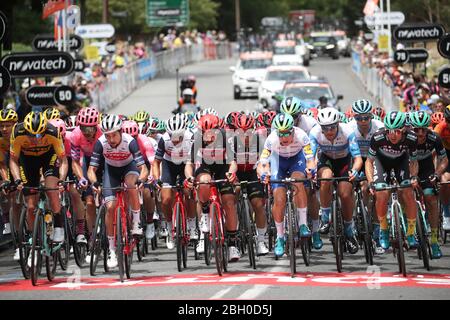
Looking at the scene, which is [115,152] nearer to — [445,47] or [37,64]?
[445,47]

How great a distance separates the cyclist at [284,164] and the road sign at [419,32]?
11.2m

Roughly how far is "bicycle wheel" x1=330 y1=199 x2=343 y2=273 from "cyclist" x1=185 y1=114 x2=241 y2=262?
1.20 meters

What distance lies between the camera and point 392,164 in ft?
50.8

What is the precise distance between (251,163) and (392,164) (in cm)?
188

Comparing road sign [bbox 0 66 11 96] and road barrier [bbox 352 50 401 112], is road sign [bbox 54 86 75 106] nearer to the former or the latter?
road sign [bbox 0 66 11 96]

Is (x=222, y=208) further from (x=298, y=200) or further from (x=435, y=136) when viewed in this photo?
(x=435, y=136)

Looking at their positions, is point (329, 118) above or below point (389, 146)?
above

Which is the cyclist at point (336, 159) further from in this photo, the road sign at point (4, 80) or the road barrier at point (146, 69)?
the road barrier at point (146, 69)

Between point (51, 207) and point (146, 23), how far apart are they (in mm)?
70777

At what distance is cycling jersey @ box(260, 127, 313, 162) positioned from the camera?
619 inches

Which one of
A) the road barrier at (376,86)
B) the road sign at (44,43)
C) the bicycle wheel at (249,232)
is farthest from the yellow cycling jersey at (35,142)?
the road barrier at (376,86)

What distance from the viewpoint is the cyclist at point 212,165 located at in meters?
15.9

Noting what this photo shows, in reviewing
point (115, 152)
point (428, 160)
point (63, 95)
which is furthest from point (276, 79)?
point (115, 152)

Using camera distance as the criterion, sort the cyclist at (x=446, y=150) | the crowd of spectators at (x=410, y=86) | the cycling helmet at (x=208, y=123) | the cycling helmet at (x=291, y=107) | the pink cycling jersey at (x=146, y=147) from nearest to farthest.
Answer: the cycling helmet at (x=208, y=123), the cycling helmet at (x=291, y=107), the pink cycling jersey at (x=146, y=147), the cyclist at (x=446, y=150), the crowd of spectators at (x=410, y=86)
